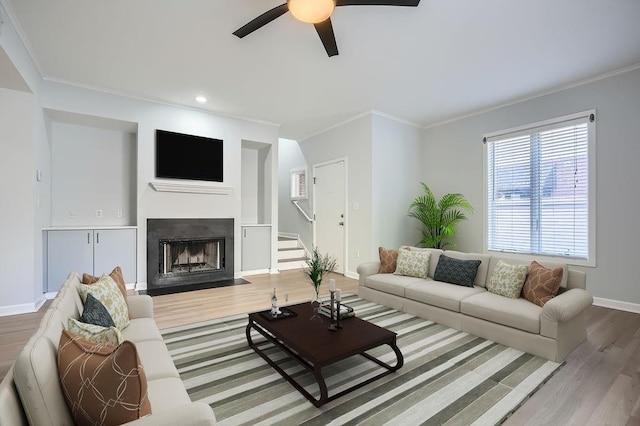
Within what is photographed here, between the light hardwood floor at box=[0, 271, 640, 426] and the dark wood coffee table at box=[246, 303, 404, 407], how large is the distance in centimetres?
86

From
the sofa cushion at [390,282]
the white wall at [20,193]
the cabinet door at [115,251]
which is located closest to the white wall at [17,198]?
the white wall at [20,193]

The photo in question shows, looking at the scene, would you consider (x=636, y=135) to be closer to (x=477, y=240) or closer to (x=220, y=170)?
(x=477, y=240)

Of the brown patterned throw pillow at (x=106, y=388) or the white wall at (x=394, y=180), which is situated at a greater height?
the white wall at (x=394, y=180)

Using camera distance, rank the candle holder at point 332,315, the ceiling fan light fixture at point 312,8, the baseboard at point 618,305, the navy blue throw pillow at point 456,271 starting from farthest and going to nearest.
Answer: the baseboard at point 618,305
the navy blue throw pillow at point 456,271
the candle holder at point 332,315
the ceiling fan light fixture at point 312,8

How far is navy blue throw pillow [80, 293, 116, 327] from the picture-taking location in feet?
5.63

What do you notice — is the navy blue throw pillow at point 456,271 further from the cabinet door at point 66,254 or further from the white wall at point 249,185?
the cabinet door at point 66,254

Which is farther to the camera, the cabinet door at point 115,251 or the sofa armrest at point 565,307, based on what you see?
the cabinet door at point 115,251

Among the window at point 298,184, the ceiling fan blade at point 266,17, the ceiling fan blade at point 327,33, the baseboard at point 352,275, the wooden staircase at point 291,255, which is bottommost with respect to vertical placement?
the baseboard at point 352,275

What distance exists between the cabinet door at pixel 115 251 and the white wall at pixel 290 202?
3.38 meters

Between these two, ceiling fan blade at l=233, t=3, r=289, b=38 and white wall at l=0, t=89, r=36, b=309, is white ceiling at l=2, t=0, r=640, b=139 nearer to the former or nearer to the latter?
ceiling fan blade at l=233, t=3, r=289, b=38

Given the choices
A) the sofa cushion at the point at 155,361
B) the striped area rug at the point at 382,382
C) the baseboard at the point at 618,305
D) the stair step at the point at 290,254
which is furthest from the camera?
the stair step at the point at 290,254

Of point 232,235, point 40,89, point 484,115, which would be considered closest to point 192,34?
point 40,89

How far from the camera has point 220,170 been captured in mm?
5359

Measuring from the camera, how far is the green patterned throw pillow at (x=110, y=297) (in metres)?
1.96
